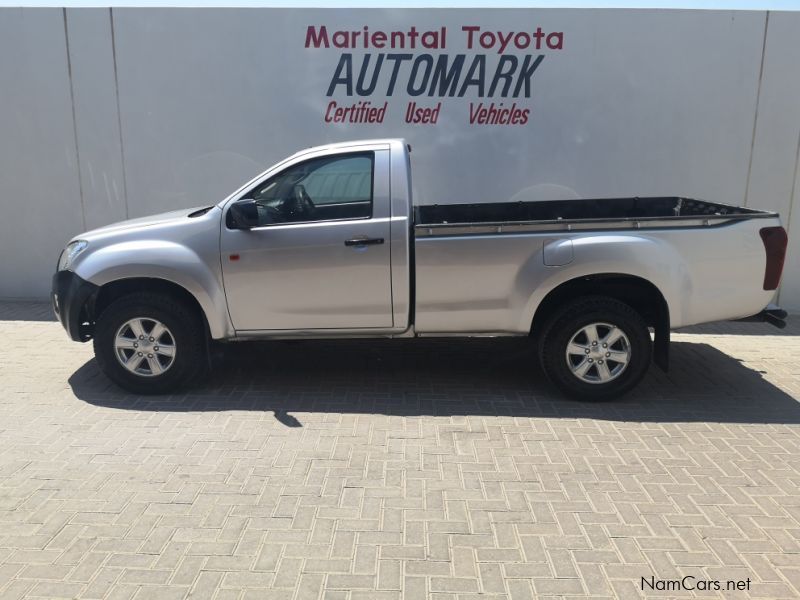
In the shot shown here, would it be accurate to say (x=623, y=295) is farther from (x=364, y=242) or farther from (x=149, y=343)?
Answer: (x=149, y=343)

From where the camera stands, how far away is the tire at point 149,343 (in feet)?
Result: 16.2

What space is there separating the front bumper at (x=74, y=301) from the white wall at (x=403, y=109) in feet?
10.1

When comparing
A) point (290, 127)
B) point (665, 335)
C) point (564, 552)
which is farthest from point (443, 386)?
point (290, 127)

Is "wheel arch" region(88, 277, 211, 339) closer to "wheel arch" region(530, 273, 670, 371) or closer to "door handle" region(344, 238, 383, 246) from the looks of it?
"door handle" region(344, 238, 383, 246)

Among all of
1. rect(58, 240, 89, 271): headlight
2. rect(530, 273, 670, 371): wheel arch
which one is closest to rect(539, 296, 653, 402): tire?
rect(530, 273, 670, 371): wheel arch

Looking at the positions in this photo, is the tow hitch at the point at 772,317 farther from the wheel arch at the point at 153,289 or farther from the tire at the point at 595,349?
the wheel arch at the point at 153,289

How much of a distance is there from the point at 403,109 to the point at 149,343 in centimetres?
415

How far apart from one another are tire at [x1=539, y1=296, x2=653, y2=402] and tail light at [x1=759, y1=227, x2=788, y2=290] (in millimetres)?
971

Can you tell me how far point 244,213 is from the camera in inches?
189

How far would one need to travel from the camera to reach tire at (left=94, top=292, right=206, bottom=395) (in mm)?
4945

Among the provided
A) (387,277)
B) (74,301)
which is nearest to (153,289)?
(74,301)

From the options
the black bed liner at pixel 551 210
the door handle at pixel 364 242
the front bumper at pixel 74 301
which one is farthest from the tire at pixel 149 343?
the black bed liner at pixel 551 210

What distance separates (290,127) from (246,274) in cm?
343

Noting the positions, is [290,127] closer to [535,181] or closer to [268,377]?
[535,181]
